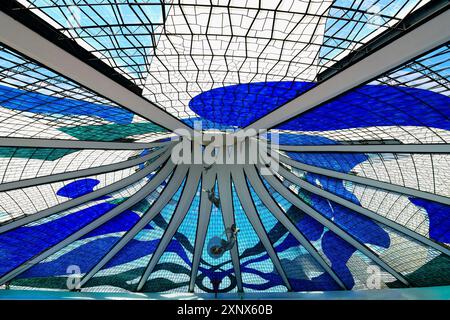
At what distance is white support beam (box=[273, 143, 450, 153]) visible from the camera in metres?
19.8

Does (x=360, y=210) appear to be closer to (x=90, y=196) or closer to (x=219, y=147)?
(x=219, y=147)

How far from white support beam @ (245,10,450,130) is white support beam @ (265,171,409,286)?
536 inches

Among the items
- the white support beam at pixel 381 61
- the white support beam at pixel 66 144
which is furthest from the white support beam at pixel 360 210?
the white support beam at pixel 66 144

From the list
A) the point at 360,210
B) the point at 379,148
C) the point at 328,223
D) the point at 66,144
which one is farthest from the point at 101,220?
the point at 379,148

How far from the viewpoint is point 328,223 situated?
105 feet

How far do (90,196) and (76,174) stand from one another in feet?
9.53

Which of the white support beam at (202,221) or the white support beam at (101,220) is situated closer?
the white support beam at (101,220)

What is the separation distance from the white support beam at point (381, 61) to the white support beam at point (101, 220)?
687 inches

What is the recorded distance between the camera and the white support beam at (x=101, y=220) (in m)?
28.4

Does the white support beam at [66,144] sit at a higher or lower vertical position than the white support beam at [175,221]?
higher

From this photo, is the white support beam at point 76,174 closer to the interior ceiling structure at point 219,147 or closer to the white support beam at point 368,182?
the interior ceiling structure at point 219,147

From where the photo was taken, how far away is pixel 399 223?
27266 millimetres

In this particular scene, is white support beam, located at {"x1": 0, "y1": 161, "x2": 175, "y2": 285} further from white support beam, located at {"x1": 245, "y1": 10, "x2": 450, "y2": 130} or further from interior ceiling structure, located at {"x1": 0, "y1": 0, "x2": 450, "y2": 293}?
white support beam, located at {"x1": 245, "y1": 10, "x2": 450, "y2": 130}

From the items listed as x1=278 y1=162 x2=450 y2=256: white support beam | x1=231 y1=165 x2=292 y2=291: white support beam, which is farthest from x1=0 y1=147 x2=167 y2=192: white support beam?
x1=278 y1=162 x2=450 y2=256: white support beam
